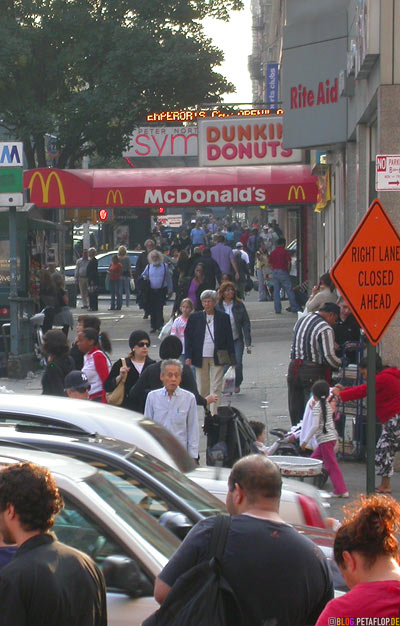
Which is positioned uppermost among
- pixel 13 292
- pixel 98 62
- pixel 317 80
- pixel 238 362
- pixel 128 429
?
pixel 98 62

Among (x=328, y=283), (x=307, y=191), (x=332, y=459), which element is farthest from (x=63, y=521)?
(x=307, y=191)

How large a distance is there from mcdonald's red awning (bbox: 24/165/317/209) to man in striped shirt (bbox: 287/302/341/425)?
1253cm

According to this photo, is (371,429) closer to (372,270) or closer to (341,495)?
(372,270)

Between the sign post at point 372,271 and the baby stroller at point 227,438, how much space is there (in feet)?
4.88

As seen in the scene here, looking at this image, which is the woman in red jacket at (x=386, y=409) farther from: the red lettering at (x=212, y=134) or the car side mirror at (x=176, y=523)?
the red lettering at (x=212, y=134)

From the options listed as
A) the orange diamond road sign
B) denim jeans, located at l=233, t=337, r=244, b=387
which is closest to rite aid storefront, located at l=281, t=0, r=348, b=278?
denim jeans, located at l=233, t=337, r=244, b=387

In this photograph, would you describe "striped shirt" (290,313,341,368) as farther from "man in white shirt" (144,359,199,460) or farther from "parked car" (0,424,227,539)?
"parked car" (0,424,227,539)

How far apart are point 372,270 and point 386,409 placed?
7.33ft

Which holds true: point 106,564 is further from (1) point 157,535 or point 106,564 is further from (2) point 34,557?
(2) point 34,557

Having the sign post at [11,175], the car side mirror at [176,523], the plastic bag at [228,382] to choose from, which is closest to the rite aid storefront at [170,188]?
the sign post at [11,175]

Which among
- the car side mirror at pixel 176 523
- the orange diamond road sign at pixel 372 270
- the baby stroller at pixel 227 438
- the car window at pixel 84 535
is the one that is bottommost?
the baby stroller at pixel 227 438

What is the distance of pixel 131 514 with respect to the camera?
4.69m

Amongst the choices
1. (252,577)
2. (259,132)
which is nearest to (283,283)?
(259,132)

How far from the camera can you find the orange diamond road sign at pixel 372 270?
333 inches
